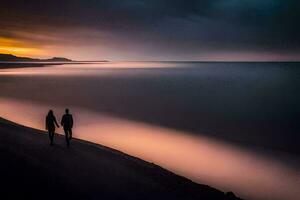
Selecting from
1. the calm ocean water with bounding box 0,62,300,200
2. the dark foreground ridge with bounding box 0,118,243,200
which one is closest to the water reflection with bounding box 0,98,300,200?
the calm ocean water with bounding box 0,62,300,200

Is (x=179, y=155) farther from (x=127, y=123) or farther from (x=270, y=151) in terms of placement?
(x=127, y=123)

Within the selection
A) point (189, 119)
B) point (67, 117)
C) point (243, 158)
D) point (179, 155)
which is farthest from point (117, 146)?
point (189, 119)

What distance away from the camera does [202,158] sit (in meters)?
17.6

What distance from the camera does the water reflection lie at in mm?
13766

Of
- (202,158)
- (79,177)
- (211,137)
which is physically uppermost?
(79,177)

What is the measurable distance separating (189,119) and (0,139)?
23308mm

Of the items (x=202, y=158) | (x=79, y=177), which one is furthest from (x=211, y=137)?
(x=79, y=177)

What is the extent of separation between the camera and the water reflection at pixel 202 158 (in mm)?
13766

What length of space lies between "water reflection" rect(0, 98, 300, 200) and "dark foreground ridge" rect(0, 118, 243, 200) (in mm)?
3788

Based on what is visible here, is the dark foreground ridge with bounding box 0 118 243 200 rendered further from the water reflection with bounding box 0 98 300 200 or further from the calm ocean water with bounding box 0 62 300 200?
the calm ocean water with bounding box 0 62 300 200

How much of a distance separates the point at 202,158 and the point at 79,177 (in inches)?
402

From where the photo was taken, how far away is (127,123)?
2972 centimetres

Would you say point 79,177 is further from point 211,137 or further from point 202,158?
point 211,137

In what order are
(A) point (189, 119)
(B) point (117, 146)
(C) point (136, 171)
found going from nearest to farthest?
(C) point (136, 171) < (B) point (117, 146) < (A) point (189, 119)
